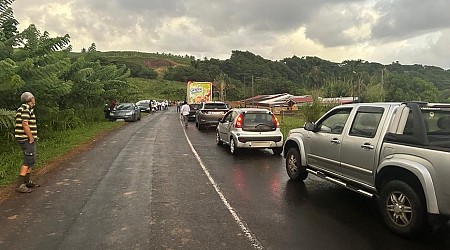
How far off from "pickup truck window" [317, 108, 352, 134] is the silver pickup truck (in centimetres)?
2

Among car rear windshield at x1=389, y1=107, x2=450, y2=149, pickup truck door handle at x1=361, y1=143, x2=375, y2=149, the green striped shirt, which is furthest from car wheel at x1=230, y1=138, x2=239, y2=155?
car rear windshield at x1=389, y1=107, x2=450, y2=149

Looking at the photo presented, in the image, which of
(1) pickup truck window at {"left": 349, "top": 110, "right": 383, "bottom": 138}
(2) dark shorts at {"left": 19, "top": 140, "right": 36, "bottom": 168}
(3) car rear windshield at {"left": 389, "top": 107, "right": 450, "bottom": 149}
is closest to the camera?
(3) car rear windshield at {"left": 389, "top": 107, "right": 450, "bottom": 149}

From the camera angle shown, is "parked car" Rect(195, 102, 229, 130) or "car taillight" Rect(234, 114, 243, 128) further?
"parked car" Rect(195, 102, 229, 130)

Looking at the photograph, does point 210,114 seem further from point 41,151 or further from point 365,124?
point 365,124

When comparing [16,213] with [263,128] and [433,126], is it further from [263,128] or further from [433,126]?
[263,128]

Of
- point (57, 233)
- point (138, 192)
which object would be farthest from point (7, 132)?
point (57, 233)

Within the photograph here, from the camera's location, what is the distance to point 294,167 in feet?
29.3

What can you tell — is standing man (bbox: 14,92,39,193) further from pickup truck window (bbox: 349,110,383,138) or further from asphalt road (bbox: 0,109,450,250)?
pickup truck window (bbox: 349,110,383,138)

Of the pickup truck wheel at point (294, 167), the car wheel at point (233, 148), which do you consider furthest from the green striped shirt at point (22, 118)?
the car wheel at point (233, 148)

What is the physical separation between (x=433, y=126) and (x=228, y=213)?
3264 mm

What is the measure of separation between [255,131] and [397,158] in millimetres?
7431

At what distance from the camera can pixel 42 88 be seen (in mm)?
12562

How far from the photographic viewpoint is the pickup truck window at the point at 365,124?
6262 mm

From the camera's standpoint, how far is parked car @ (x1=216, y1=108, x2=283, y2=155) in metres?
12.7
